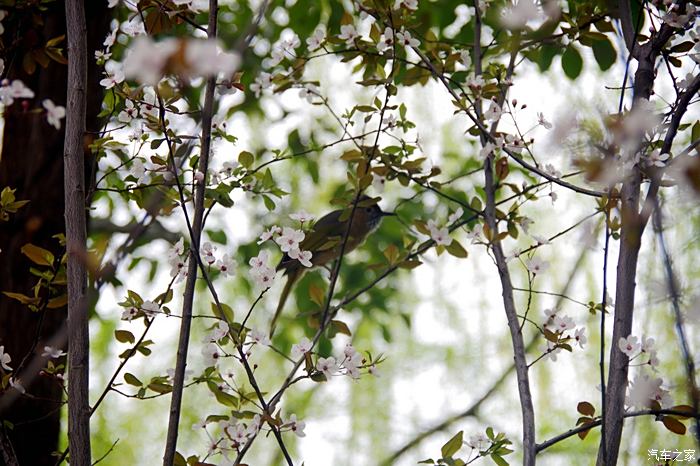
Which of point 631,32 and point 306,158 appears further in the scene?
point 306,158

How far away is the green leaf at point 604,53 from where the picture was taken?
208 centimetres

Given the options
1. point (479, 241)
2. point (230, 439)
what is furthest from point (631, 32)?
point (230, 439)

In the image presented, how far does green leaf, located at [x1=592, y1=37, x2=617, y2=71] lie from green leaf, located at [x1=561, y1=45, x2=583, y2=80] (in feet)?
0.28

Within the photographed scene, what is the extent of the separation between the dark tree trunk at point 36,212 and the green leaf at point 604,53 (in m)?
1.29

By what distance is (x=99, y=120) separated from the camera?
2.05 m

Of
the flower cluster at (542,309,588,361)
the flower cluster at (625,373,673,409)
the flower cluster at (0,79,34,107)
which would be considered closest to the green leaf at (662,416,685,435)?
the flower cluster at (625,373,673,409)

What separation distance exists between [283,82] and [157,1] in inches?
17.8

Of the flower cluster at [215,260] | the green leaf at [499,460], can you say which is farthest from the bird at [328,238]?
the green leaf at [499,460]

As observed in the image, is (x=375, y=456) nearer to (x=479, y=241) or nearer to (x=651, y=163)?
(x=479, y=241)

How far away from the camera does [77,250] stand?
1.20 metres

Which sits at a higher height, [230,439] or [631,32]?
[631,32]

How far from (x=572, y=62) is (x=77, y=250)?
1.50 m

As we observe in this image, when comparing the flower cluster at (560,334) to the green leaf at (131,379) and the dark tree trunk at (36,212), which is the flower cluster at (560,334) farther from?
the dark tree trunk at (36,212)

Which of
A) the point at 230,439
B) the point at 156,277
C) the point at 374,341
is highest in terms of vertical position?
the point at 374,341
